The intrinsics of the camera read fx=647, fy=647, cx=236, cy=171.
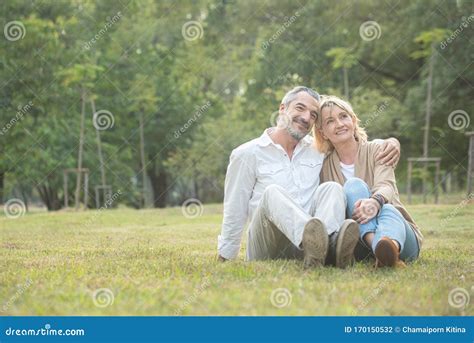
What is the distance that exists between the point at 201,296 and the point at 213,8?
20761 millimetres

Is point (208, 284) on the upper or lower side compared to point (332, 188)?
lower

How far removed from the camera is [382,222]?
4059 millimetres

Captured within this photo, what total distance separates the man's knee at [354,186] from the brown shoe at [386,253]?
431mm

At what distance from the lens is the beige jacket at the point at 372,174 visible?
14.3 ft

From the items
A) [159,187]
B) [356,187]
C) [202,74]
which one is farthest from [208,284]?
[159,187]

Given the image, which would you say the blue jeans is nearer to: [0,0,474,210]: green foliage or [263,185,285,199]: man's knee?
[263,185,285,199]: man's knee

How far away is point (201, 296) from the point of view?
3287 millimetres

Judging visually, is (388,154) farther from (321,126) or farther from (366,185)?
(321,126)

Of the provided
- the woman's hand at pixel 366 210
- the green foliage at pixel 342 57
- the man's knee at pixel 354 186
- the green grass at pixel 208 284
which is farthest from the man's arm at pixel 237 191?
the green foliage at pixel 342 57

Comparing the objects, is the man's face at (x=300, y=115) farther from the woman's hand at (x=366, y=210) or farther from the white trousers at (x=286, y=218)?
the woman's hand at (x=366, y=210)

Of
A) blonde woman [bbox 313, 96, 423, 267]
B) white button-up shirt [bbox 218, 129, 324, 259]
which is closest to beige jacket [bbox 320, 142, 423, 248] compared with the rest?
blonde woman [bbox 313, 96, 423, 267]

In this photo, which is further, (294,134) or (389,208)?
(294,134)

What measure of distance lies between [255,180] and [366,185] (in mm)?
775

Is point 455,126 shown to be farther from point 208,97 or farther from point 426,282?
point 426,282
